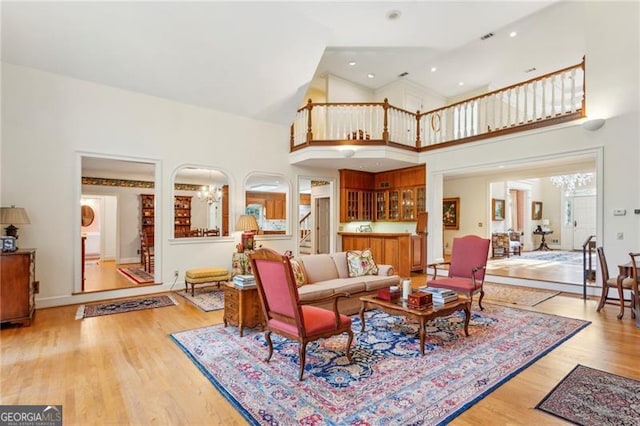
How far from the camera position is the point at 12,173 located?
15.5 feet

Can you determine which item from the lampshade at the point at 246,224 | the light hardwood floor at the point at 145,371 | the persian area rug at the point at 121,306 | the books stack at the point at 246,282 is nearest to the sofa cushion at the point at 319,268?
the books stack at the point at 246,282

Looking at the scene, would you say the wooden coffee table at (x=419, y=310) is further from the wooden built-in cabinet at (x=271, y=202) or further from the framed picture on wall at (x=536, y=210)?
the framed picture on wall at (x=536, y=210)

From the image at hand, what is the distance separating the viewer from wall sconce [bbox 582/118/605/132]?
17.3ft

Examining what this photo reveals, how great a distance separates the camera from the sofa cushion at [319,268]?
4.59 m

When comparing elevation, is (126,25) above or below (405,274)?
above

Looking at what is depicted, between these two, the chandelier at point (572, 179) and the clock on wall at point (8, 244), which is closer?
the clock on wall at point (8, 244)

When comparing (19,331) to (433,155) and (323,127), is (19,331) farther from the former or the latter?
(433,155)

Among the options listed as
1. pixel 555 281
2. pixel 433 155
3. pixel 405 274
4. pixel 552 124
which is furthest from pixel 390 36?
pixel 555 281

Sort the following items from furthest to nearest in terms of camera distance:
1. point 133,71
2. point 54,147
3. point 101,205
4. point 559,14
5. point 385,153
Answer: point 101,205, point 385,153, point 559,14, point 133,71, point 54,147

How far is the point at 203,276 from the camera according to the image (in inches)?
229

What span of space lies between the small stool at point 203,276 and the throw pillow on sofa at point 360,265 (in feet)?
8.37

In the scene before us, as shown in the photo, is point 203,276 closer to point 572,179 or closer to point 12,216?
point 12,216

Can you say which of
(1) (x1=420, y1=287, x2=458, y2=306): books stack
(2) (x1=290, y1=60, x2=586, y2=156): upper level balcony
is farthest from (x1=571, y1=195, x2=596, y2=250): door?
(1) (x1=420, y1=287, x2=458, y2=306): books stack

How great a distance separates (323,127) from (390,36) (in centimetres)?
248
